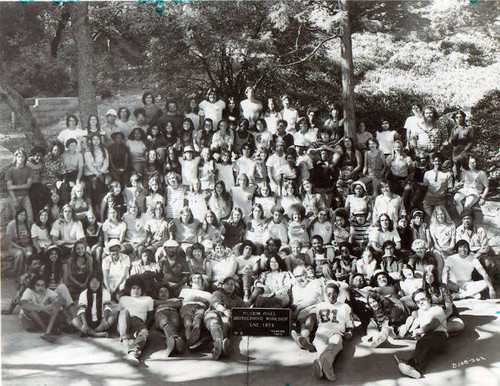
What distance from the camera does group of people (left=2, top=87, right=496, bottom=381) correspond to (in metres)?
5.87

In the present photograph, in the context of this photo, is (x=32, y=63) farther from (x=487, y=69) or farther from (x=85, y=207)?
(x=487, y=69)

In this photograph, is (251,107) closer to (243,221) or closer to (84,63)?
(243,221)

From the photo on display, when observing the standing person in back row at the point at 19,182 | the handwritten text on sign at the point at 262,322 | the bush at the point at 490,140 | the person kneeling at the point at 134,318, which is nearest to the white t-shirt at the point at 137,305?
the person kneeling at the point at 134,318

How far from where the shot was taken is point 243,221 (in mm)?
6305

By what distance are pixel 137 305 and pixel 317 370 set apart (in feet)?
6.60

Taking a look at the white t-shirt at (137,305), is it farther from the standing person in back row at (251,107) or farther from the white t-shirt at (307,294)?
the standing person in back row at (251,107)

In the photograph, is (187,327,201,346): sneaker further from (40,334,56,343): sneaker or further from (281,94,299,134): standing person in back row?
(281,94,299,134): standing person in back row

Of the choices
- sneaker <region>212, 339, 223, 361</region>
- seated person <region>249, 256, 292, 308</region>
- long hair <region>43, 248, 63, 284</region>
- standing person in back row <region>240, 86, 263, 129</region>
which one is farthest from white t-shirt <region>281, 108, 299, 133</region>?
long hair <region>43, 248, 63, 284</region>

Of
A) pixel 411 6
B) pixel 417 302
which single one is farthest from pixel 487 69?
pixel 417 302

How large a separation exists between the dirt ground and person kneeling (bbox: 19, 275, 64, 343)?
0.33 feet

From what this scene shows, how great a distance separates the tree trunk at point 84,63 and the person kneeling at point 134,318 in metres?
2.09

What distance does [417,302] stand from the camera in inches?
229

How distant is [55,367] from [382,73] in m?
4.83

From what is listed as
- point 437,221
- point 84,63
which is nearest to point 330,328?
point 437,221
